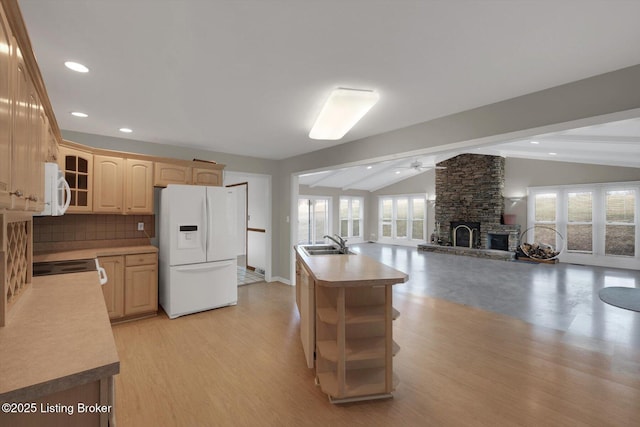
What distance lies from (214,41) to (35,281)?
6.99ft

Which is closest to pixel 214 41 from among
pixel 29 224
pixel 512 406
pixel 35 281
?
pixel 29 224

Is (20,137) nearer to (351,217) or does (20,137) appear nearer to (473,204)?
(473,204)

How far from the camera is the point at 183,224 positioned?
3.63m

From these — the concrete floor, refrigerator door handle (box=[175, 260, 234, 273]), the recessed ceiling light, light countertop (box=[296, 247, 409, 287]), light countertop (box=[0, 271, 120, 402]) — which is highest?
the recessed ceiling light

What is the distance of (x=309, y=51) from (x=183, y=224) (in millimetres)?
2745

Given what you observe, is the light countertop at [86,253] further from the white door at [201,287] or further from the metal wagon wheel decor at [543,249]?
the metal wagon wheel decor at [543,249]

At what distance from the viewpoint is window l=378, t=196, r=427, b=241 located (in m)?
11.0

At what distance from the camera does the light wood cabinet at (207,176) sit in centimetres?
419

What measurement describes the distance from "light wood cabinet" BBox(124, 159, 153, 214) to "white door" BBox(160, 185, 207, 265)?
20 cm

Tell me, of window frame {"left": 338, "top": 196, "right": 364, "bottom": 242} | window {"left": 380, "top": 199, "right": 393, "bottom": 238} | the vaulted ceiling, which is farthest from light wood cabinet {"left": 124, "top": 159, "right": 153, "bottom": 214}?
window {"left": 380, "top": 199, "right": 393, "bottom": 238}

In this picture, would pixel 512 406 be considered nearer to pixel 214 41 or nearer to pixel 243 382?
pixel 243 382

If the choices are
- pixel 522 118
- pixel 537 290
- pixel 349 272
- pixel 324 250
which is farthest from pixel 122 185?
pixel 537 290

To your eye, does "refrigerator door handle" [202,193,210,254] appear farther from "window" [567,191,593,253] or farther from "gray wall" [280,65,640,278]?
"window" [567,191,593,253]

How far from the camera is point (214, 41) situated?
68.2 inches
